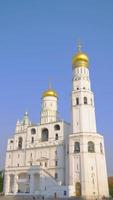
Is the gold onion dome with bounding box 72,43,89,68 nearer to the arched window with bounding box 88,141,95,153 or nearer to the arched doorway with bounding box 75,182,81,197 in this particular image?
the arched window with bounding box 88,141,95,153

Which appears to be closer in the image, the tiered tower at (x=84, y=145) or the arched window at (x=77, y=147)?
the tiered tower at (x=84, y=145)

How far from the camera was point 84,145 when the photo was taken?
1677 inches

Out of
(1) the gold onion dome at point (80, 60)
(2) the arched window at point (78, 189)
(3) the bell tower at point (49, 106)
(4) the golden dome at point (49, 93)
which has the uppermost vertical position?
(1) the gold onion dome at point (80, 60)

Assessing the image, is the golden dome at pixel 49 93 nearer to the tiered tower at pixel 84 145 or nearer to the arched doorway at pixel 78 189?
the tiered tower at pixel 84 145

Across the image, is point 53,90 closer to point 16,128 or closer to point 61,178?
point 16,128

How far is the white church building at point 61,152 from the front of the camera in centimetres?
4100

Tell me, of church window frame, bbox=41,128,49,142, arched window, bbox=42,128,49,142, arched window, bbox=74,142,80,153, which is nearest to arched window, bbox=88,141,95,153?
arched window, bbox=74,142,80,153

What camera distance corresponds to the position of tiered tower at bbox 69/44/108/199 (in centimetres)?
4038

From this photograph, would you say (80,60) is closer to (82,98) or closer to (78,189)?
(82,98)

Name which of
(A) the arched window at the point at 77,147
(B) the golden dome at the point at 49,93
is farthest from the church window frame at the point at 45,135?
(A) the arched window at the point at 77,147

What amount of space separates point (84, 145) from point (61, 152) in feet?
21.4

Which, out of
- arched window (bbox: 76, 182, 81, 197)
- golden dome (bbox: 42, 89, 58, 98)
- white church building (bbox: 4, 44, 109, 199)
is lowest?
arched window (bbox: 76, 182, 81, 197)

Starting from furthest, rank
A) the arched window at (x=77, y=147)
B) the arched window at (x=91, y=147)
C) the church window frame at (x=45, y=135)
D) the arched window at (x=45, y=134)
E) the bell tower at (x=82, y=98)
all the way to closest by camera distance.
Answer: the arched window at (x=45, y=134)
the church window frame at (x=45, y=135)
the bell tower at (x=82, y=98)
the arched window at (x=77, y=147)
the arched window at (x=91, y=147)

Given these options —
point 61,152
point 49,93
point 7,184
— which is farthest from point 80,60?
point 7,184
